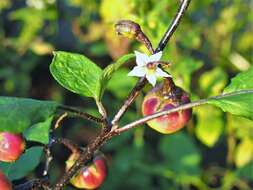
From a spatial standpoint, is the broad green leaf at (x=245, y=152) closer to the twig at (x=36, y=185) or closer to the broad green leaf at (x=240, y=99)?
the broad green leaf at (x=240, y=99)

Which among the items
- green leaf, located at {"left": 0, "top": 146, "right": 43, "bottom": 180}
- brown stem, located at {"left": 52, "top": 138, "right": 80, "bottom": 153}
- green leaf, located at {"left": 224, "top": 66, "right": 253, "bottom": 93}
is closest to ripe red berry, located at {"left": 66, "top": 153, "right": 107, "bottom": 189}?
brown stem, located at {"left": 52, "top": 138, "right": 80, "bottom": 153}

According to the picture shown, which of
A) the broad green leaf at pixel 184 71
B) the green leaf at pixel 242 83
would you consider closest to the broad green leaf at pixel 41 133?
the green leaf at pixel 242 83

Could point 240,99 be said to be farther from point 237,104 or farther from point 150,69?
point 150,69

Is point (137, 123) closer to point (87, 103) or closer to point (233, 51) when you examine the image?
point (233, 51)

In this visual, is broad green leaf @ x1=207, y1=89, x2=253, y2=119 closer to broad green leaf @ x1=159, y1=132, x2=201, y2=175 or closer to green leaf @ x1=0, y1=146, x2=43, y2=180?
green leaf @ x1=0, y1=146, x2=43, y2=180

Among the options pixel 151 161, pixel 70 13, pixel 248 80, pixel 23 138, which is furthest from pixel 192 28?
pixel 23 138

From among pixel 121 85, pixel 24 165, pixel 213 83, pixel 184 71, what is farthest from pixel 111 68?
pixel 121 85
